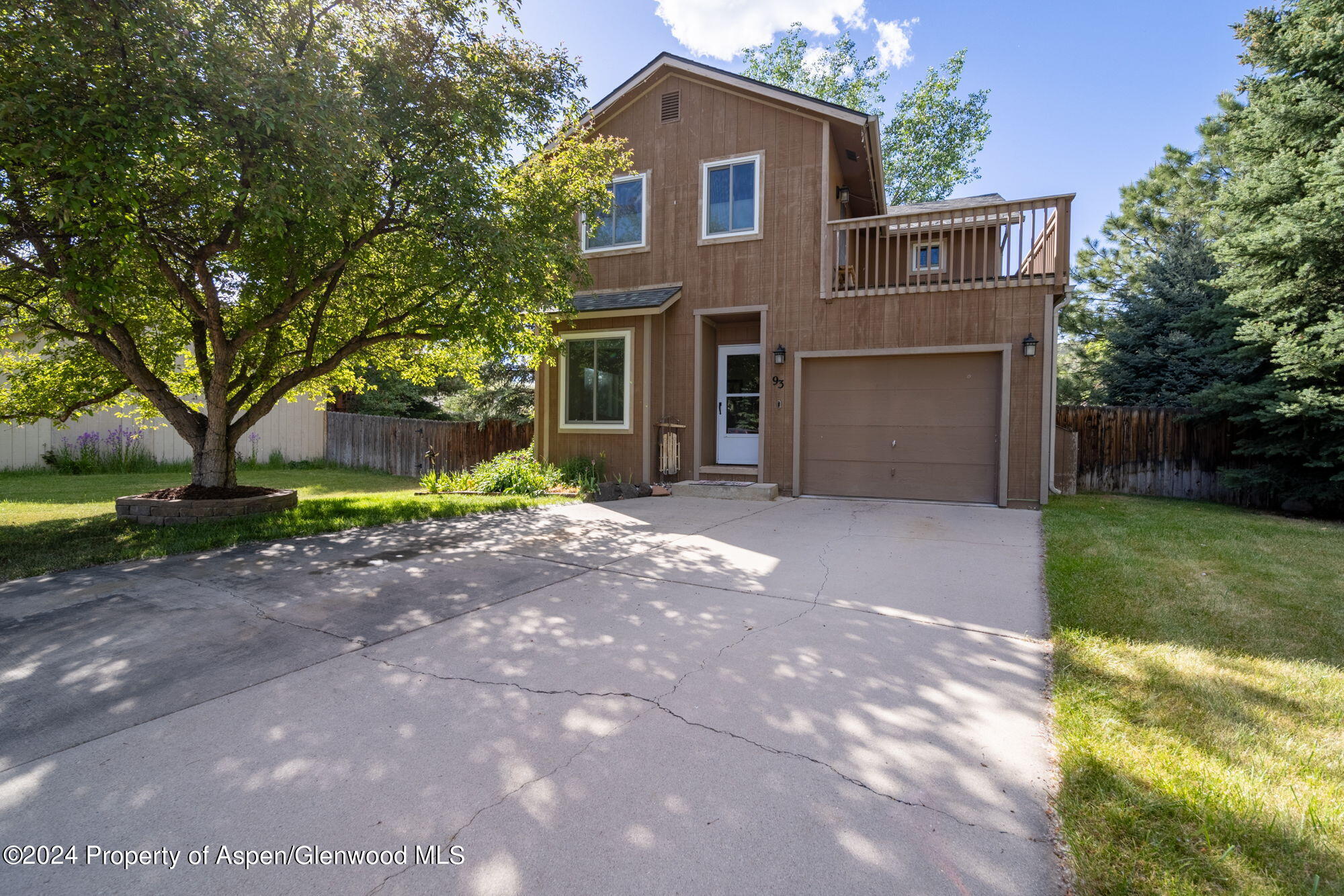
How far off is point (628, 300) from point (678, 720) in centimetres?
825

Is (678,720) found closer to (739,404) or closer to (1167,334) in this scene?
(739,404)

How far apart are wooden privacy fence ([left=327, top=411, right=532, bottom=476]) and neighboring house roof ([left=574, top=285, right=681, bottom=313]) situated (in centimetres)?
482

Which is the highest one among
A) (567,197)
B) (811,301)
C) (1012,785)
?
(567,197)

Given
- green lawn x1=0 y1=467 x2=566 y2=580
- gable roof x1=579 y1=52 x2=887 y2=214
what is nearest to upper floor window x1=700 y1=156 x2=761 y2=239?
gable roof x1=579 y1=52 x2=887 y2=214

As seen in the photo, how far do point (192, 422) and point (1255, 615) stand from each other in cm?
998

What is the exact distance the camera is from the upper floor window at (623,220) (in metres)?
10.6

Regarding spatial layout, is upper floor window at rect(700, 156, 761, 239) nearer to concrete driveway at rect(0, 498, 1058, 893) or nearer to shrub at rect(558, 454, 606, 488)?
shrub at rect(558, 454, 606, 488)

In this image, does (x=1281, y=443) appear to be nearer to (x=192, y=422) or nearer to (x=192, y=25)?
(x=192, y=25)

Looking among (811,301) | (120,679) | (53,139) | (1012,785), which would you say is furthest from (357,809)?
(811,301)

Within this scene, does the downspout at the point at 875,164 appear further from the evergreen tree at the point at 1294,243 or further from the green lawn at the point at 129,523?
the green lawn at the point at 129,523

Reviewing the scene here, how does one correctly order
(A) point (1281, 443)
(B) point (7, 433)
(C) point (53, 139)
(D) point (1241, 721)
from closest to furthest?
(D) point (1241, 721)
(C) point (53, 139)
(A) point (1281, 443)
(B) point (7, 433)

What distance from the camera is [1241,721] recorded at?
8.00ft

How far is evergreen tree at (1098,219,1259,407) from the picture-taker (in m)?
13.6

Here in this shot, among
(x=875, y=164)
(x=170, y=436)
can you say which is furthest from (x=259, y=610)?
(x=170, y=436)
